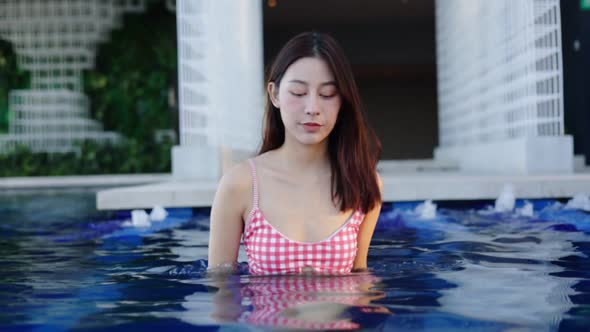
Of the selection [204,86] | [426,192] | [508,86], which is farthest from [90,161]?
[426,192]

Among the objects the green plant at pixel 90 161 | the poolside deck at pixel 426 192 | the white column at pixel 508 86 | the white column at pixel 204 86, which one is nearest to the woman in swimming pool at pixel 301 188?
the poolside deck at pixel 426 192

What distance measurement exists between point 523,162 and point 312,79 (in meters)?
6.95

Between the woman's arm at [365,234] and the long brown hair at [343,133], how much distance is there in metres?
0.05

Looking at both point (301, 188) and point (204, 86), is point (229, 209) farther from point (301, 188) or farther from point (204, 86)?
point (204, 86)

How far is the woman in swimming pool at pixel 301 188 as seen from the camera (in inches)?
97.0

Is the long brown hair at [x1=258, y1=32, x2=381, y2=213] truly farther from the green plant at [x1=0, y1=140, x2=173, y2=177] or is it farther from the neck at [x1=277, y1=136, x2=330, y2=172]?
the green plant at [x1=0, y1=140, x2=173, y2=177]

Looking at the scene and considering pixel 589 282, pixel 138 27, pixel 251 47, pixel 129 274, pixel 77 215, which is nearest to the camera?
pixel 589 282

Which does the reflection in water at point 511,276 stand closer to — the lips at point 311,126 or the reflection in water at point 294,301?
the reflection in water at point 294,301

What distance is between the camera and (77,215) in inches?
285

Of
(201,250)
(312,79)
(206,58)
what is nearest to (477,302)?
(312,79)

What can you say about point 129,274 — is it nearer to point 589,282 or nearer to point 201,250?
point 201,250

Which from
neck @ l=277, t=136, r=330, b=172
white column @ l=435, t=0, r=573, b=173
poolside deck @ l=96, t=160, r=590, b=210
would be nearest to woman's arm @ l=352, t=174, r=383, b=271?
neck @ l=277, t=136, r=330, b=172

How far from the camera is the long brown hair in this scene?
7.95ft

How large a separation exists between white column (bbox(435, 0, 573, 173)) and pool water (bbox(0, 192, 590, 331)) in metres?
3.47
